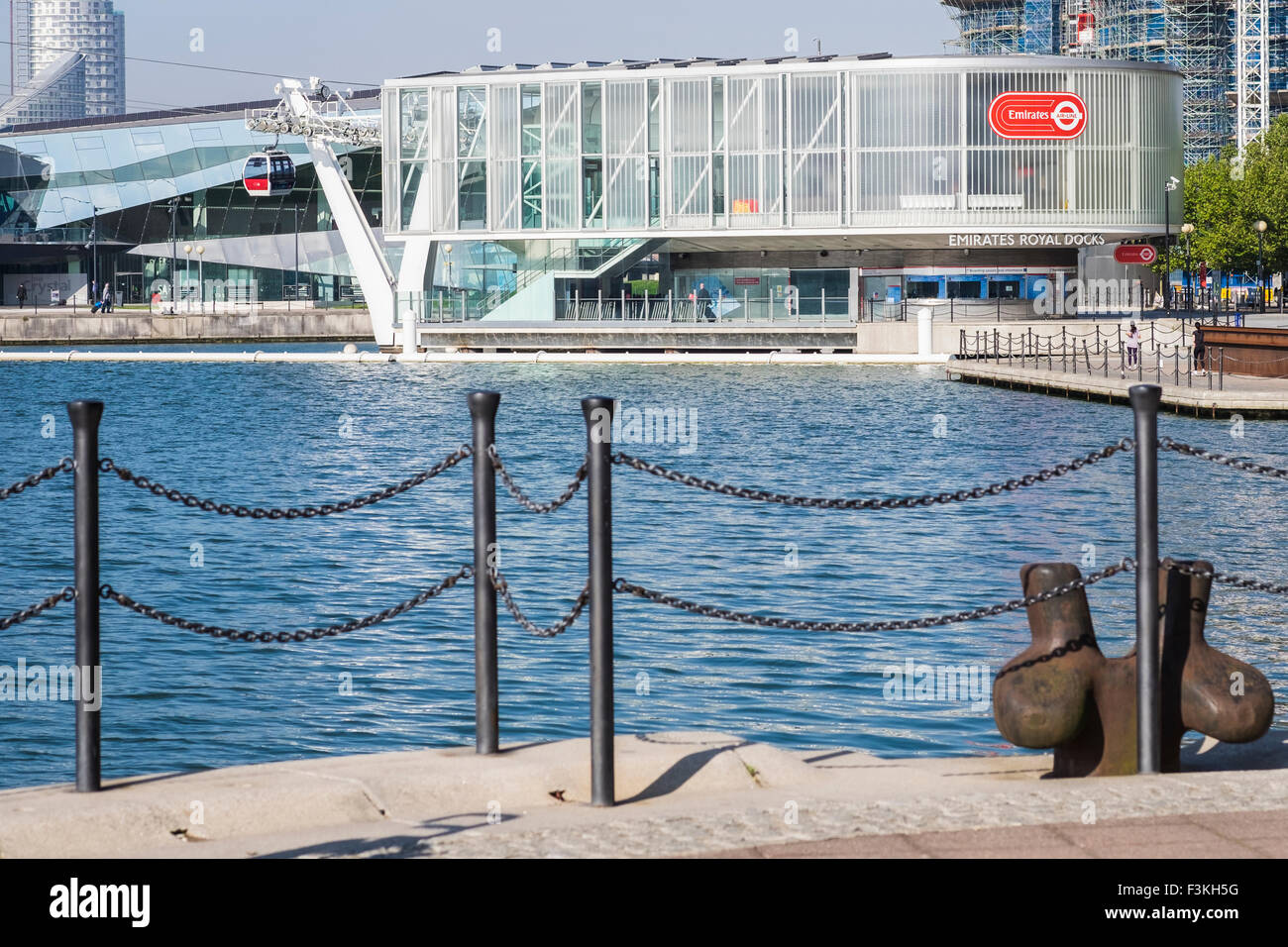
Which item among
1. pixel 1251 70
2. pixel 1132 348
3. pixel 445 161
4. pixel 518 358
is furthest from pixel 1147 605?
pixel 1251 70

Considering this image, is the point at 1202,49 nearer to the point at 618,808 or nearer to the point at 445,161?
the point at 445,161

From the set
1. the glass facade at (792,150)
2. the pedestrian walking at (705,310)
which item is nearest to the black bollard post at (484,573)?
the pedestrian walking at (705,310)

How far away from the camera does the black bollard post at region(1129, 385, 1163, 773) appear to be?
25.9 feet

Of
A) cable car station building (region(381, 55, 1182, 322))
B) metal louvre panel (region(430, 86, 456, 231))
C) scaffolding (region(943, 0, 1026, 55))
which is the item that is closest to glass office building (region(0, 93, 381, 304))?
metal louvre panel (region(430, 86, 456, 231))

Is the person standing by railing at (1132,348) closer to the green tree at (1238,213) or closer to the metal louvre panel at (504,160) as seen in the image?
the metal louvre panel at (504,160)

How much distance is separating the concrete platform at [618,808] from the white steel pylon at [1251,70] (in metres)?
125

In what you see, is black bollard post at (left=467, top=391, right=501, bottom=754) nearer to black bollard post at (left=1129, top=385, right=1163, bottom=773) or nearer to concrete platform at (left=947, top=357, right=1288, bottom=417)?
black bollard post at (left=1129, top=385, right=1163, bottom=773)

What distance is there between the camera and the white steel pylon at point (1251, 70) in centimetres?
12838

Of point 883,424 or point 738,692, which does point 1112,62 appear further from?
point 738,692

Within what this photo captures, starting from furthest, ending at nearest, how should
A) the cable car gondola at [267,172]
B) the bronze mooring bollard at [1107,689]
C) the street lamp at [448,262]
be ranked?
the cable car gondola at [267,172] → the street lamp at [448,262] → the bronze mooring bollard at [1107,689]

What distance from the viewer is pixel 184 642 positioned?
16969 mm

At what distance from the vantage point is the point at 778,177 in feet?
244
